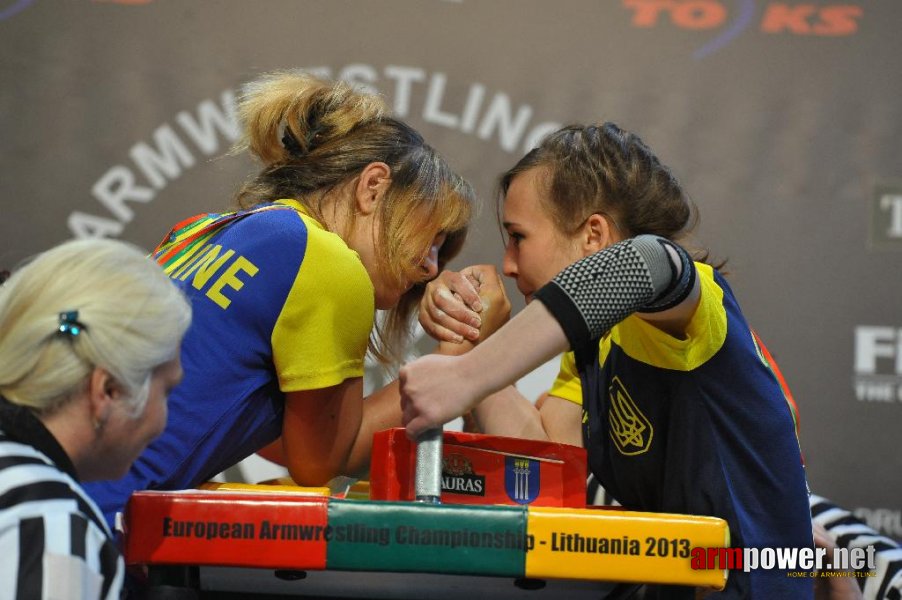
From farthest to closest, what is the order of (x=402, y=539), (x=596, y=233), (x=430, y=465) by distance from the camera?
(x=596, y=233)
(x=430, y=465)
(x=402, y=539)

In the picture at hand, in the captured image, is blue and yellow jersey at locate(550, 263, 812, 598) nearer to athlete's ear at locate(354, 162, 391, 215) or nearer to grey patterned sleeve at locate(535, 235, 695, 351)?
grey patterned sleeve at locate(535, 235, 695, 351)

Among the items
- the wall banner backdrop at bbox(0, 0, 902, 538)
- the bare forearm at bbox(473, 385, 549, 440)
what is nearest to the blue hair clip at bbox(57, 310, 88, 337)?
the bare forearm at bbox(473, 385, 549, 440)

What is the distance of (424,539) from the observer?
1019 mm

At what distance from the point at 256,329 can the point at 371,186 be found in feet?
1.26

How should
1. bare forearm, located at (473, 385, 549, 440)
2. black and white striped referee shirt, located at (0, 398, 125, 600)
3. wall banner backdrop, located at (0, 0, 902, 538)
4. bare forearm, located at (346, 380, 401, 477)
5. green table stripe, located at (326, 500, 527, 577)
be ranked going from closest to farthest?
black and white striped referee shirt, located at (0, 398, 125, 600), green table stripe, located at (326, 500, 527, 577), bare forearm, located at (346, 380, 401, 477), bare forearm, located at (473, 385, 549, 440), wall banner backdrop, located at (0, 0, 902, 538)

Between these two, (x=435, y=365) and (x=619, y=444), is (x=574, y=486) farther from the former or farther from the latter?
(x=435, y=365)

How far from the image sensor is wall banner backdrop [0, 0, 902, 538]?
2.64 m

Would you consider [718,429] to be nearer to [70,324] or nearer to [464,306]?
[464,306]

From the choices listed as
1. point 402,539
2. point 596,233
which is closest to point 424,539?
point 402,539

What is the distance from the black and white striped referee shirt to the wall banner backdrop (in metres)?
1.76

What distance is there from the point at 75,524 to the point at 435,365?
394 millimetres

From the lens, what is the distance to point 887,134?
2656 mm

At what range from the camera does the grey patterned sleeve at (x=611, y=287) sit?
109 centimetres

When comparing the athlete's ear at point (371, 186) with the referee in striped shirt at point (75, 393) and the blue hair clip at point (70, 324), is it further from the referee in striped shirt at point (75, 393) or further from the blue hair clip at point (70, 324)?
the blue hair clip at point (70, 324)
